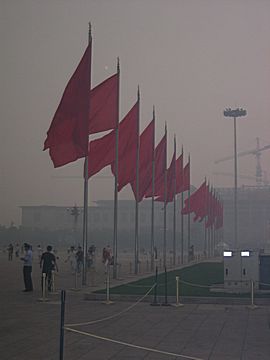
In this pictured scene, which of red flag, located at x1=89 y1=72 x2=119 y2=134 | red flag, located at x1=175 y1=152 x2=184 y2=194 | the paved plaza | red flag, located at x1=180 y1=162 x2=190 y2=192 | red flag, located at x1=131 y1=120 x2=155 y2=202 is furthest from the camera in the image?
red flag, located at x1=180 y1=162 x2=190 y2=192

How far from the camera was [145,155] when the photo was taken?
1486 inches

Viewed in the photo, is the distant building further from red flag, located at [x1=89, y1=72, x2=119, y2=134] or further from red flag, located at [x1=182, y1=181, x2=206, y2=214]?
red flag, located at [x1=89, y1=72, x2=119, y2=134]

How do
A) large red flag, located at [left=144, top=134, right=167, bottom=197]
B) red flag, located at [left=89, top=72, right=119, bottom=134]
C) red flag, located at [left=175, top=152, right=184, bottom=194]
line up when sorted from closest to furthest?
red flag, located at [left=89, top=72, right=119, bottom=134] → large red flag, located at [left=144, top=134, right=167, bottom=197] → red flag, located at [left=175, top=152, right=184, bottom=194]

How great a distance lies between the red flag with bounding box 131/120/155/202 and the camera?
3744 cm

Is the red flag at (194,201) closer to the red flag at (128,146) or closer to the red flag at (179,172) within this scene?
the red flag at (179,172)

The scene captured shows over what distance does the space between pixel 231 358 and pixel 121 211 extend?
132043 mm

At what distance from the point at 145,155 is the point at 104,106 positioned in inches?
364

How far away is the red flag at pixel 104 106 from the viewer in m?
28.3

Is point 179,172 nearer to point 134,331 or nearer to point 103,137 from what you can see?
point 103,137

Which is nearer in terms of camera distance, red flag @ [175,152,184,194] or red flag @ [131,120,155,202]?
red flag @ [131,120,155,202]

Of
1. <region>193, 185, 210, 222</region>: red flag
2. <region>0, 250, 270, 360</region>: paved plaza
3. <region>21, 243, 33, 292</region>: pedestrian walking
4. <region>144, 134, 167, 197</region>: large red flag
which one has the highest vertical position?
<region>144, 134, 167, 197</region>: large red flag

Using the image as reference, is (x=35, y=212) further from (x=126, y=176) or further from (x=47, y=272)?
(x=47, y=272)

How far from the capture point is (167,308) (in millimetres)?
17703

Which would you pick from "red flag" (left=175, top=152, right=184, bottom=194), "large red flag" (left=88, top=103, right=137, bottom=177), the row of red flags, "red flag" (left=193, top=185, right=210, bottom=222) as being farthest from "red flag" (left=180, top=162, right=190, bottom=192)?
"large red flag" (left=88, top=103, right=137, bottom=177)
